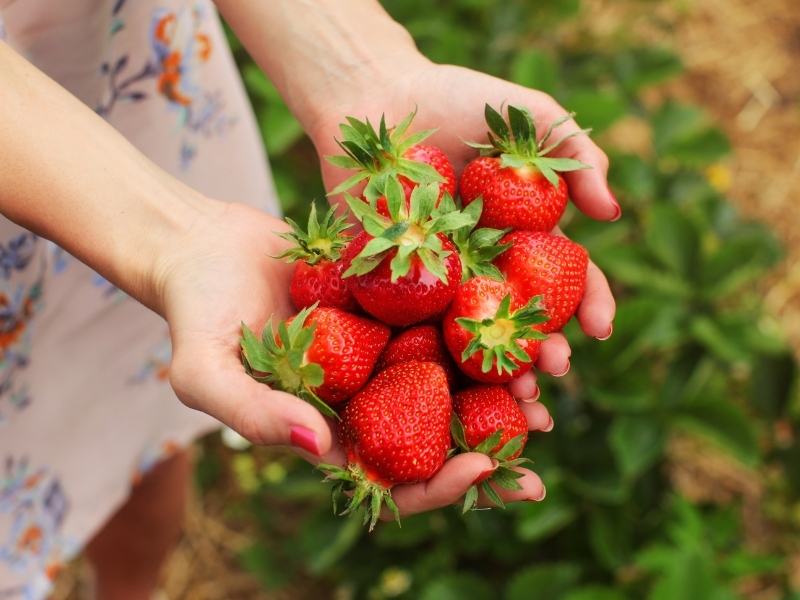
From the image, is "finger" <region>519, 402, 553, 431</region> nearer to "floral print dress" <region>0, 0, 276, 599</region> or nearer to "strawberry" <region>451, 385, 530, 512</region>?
"strawberry" <region>451, 385, 530, 512</region>

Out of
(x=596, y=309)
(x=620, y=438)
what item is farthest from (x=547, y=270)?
(x=620, y=438)

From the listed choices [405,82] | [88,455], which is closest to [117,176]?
[405,82]

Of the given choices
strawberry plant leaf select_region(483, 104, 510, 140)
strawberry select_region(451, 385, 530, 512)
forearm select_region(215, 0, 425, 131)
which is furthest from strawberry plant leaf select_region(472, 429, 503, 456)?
forearm select_region(215, 0, 425, 131)

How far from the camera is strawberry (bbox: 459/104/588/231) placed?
3.46ft

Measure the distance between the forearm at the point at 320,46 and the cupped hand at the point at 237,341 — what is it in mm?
239

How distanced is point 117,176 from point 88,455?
22.1 inches

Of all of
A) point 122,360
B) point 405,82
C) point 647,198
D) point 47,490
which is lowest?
point 47,490

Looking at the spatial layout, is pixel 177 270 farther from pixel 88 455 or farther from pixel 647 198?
pixel 647 198

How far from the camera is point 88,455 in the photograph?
1.37 metres

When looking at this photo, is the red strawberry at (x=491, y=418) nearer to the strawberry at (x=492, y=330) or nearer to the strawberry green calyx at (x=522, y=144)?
the strawberry at (x=492, y=330)

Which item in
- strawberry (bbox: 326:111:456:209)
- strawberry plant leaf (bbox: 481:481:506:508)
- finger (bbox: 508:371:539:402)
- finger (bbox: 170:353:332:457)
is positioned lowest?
strawberry plant leaf (bbox: 481:481:506:508)

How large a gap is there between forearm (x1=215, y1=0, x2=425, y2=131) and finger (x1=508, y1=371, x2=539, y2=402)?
45 cm

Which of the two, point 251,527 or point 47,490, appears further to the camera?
point 251,527

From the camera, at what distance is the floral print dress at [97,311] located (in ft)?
3.65
